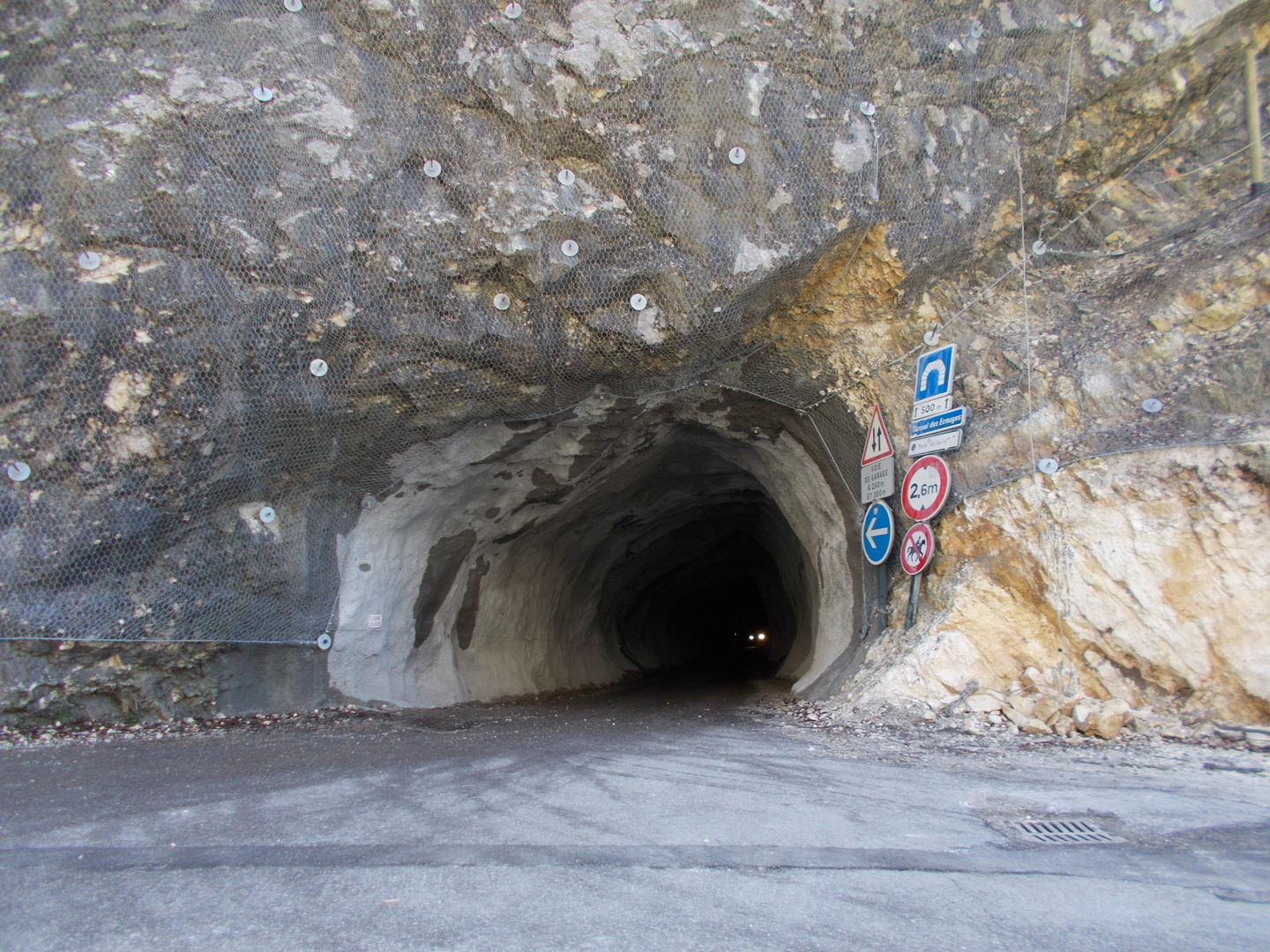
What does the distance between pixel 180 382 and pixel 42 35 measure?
2470 mm

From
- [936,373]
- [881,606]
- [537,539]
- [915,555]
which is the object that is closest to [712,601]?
[537,539]

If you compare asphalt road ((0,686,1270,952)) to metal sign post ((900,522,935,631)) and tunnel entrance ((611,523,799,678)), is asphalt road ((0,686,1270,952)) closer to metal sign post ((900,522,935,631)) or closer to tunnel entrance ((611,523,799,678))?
metal sign post ((900,522,935,631))

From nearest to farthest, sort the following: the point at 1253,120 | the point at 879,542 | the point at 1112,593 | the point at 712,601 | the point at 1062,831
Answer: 1. the point at 1062,831
2. the point at 1112,593
3. the point at 1253,120
4. the point at 879,542
5. the point at 712,601

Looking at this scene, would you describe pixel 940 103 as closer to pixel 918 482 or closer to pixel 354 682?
pixel 918 482

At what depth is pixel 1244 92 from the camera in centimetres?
602

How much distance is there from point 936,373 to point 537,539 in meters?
5.65

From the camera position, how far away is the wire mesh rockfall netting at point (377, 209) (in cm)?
544

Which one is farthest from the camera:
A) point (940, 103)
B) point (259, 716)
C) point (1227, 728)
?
point (259, 716)

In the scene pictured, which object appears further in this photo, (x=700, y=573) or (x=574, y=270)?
(x=700, y=573)

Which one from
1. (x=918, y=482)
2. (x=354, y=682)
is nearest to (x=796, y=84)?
(x=918, y=482)

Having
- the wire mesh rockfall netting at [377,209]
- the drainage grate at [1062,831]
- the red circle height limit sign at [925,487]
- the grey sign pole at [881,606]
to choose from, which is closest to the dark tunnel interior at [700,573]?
the grey sign pole at [881,606]

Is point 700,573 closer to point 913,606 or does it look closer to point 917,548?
point 913,606

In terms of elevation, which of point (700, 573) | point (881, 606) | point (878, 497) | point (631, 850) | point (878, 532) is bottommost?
point (631, 850)

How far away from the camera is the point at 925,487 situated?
6.33m
